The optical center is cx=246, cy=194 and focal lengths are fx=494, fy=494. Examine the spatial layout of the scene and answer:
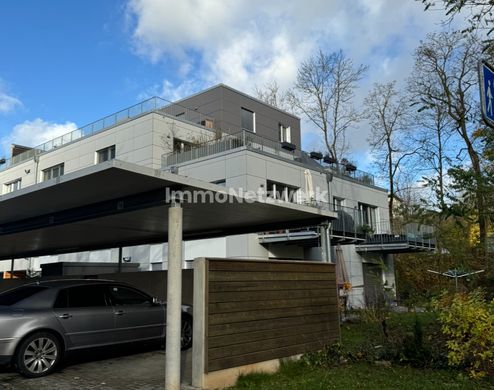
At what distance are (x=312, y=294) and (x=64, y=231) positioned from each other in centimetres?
652

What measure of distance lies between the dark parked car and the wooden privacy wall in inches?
105

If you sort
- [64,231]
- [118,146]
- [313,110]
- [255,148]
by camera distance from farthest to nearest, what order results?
[313,110], [118,146], [255,148], [64,231]

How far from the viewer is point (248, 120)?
31.9m

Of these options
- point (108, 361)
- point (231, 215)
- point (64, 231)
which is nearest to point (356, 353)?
point (231, 215)

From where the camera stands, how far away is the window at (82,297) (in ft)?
27.9

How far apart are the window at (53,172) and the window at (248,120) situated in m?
11.7

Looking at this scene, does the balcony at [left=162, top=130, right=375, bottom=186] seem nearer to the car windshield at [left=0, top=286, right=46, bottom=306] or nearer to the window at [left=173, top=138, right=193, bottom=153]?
the window at [left=173, top=138, right=193, bottom=153]

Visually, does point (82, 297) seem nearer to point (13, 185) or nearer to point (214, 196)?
point (214, 196)

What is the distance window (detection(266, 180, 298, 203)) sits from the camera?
21.8m

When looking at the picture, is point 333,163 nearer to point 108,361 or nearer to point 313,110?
point 313,110

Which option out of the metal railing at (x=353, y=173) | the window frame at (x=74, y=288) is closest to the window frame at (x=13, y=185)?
the metal railing at (x=353, y=173)

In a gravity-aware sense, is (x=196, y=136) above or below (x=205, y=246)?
→ above

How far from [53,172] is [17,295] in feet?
80.7

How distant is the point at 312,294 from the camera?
915 cm
